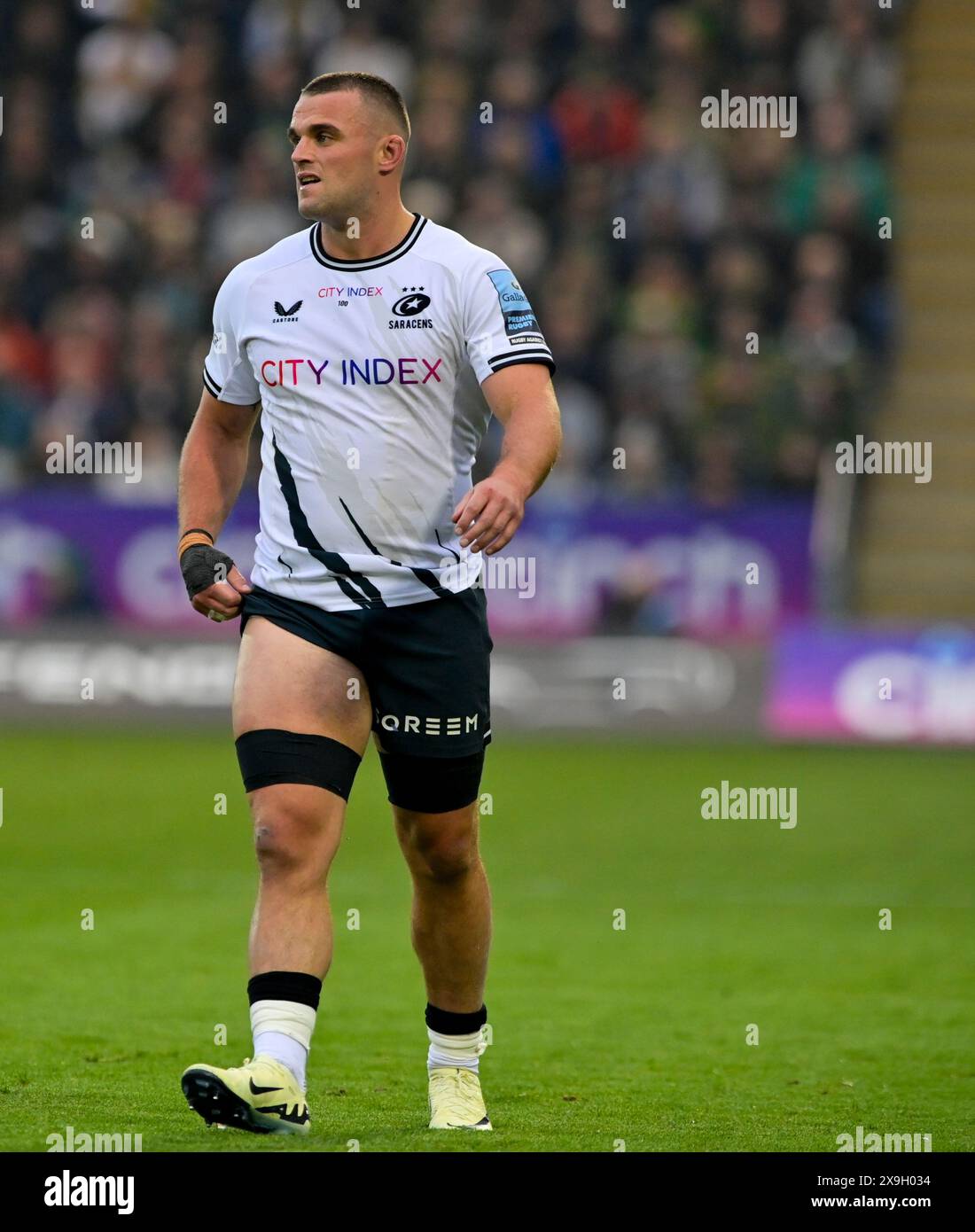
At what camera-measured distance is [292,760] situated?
5023mm

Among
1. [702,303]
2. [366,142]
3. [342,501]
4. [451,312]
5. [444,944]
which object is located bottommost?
[444,944]

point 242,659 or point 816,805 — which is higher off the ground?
point 816,805

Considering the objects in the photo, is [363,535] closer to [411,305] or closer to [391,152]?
[411,305]

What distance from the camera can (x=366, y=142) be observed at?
526 cm

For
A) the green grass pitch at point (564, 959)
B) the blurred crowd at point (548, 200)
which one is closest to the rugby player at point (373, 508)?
the green grass pitch at point (564, 959)

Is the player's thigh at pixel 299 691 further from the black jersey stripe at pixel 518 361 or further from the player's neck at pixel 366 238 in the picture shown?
the player's neck at pixel 366 238

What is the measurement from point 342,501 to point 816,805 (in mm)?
7878

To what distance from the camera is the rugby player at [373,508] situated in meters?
5.09

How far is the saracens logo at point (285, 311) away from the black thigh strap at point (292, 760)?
1031mm

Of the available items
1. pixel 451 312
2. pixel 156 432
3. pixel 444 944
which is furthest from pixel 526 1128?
pixel 156 432

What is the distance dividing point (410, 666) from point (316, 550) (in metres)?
0.38

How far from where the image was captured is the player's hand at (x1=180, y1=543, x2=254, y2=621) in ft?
17.1
